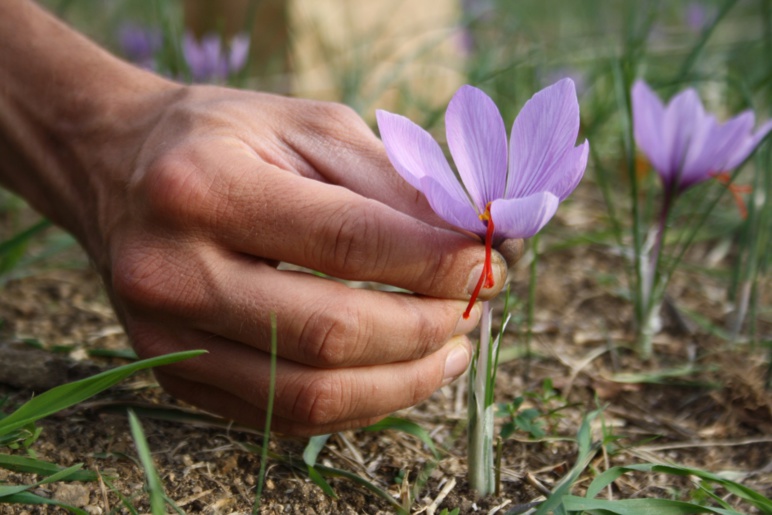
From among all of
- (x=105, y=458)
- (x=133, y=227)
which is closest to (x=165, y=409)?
(x=105, y=458)

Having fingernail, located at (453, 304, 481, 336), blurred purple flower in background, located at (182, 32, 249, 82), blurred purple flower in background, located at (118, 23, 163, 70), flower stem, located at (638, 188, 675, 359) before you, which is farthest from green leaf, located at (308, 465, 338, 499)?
blurred purple flower in background, located at (118, 23, 163, 70)

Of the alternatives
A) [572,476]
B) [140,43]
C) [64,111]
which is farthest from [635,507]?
[140,43]

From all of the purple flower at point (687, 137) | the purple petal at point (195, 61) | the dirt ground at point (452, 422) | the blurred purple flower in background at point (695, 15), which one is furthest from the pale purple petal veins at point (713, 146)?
the blurred purple flower in background at point (695, 15)

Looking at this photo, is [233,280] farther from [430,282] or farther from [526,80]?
[526,80]

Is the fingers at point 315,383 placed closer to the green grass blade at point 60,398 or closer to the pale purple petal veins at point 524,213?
the green grass blade at point 60,398

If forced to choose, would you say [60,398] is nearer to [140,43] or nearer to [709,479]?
[709,479]

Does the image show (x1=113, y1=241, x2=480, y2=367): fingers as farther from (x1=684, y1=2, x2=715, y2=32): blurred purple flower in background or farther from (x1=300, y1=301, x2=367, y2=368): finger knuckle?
(x1=684, y1=2, x2=715, y2=32): blurred purple flower in background
